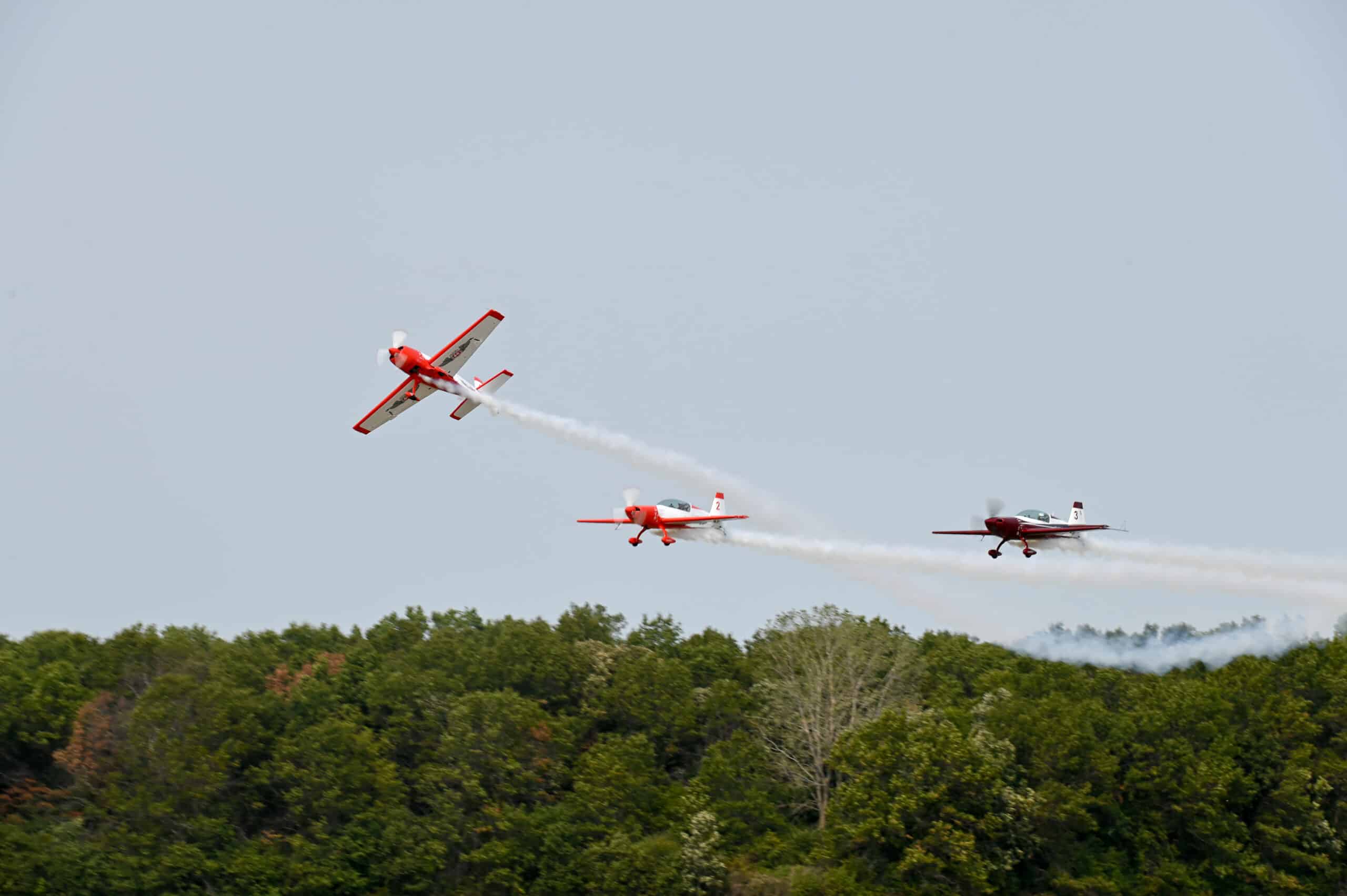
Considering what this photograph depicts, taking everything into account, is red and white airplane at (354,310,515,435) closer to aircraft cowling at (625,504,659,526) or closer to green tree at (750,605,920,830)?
aircraft cowling at (625,504,659,526)

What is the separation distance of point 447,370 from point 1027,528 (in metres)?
22.5

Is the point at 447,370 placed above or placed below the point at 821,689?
above

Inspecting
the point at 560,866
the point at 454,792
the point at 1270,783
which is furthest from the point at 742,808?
the point at 1270,783

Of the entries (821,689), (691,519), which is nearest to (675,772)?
(821,689)

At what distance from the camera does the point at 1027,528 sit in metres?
61.5

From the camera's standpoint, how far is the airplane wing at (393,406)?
6016cm

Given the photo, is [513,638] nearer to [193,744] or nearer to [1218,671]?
[193,744]

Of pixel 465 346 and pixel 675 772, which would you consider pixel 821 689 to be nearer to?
pixel 675 772

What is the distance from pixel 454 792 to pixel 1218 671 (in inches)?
1488

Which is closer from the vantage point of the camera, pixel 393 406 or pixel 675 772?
pixel 393 406

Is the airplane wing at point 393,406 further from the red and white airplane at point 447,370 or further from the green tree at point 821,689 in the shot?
the green tree at point 821,689

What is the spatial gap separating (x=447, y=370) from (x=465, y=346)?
142cm

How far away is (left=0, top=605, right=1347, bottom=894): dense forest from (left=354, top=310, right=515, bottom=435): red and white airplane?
2009 centimetres

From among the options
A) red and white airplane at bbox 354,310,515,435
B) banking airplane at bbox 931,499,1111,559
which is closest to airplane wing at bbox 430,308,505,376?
red and white airplane at bbox 354,310,515,435
